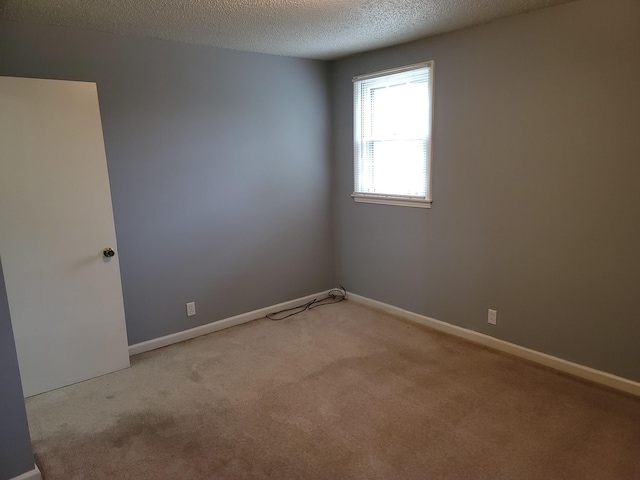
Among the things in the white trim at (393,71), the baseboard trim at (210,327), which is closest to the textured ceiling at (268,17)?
the white trim at (393,71)

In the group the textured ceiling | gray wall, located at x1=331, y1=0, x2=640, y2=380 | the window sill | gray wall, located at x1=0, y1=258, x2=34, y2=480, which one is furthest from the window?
gray wall, located at x1=0, y1=258, x2=34, y2=480

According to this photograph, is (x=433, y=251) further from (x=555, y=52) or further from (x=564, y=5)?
(x=564, y=5)

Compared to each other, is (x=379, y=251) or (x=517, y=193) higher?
(x=517, y=193)

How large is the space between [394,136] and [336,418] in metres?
2.48

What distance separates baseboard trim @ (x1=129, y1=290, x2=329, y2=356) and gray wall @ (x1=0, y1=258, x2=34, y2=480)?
142 cm

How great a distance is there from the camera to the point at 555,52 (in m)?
2.82

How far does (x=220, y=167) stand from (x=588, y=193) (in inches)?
110

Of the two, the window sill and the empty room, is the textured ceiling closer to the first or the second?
the empty room

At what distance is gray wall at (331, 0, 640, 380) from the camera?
2.65 metres

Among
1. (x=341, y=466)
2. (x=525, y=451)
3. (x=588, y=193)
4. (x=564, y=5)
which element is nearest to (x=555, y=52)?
(x=564, y=5)

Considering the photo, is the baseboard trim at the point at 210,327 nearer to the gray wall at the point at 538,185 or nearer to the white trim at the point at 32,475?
the gray wall at the point at 538,185

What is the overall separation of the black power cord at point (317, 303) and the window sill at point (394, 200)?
1.05 meters

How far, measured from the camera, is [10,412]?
1995 millimetres

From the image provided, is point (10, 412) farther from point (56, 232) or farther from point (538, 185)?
point (538, 185)
